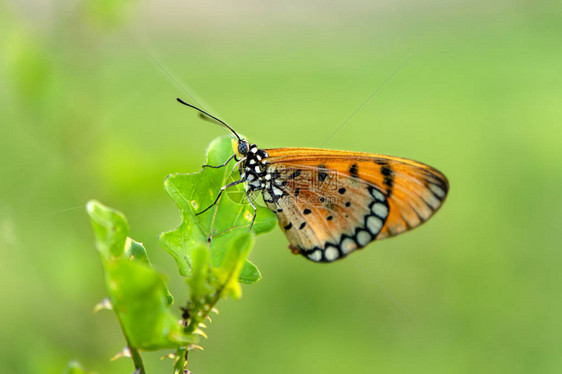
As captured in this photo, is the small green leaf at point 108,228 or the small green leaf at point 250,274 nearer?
the small green leaf at point 108,228

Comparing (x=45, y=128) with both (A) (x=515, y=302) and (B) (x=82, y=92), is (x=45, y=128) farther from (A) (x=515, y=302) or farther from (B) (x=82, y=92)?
(A) (x=515, y=302)

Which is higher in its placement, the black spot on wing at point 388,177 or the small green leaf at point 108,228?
the black spot on wing at point 388,177

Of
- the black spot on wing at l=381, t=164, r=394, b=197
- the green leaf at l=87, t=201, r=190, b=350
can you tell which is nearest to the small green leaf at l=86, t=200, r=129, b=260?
the green leaf at l=87, t=201, r=190, b=350

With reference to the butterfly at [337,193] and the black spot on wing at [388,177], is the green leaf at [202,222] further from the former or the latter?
the black spot on wing at [388,177]

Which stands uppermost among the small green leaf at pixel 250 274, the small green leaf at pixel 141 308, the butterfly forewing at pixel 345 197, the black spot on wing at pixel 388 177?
the black spot on wing at pixel 388 177

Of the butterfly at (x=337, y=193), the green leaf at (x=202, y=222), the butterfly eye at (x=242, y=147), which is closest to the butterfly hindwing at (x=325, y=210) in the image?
the butterfly at (x=337, y=193)

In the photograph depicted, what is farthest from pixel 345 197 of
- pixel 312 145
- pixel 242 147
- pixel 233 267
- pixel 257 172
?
pixel 312 145

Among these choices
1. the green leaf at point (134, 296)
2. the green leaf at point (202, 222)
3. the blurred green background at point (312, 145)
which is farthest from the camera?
the blurred green background at point (312, 145)

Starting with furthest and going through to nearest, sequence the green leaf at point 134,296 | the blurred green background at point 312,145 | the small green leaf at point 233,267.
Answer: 1. the blurred green background at point 312,145
2. the small green leaf at point 233,267
3. the green leaf at point 134,296
